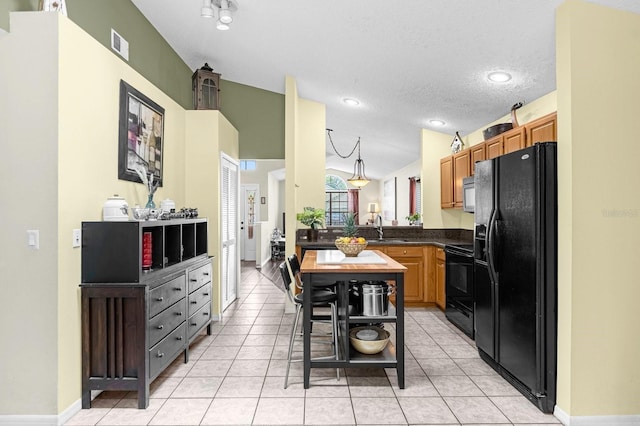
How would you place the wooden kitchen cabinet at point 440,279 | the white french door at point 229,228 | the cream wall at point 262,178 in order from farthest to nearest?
the cream wall at point 262,178
the white french door at point 229,228
the wooden kitchen cabinet at point 440,279

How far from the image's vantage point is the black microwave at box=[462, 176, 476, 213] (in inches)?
169

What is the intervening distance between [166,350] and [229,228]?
2.56m

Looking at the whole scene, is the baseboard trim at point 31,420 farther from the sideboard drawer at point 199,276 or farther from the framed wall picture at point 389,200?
the framed wall picture at point 389,200

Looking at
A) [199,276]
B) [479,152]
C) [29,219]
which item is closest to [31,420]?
[29,219]

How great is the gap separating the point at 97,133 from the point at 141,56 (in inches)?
55.2

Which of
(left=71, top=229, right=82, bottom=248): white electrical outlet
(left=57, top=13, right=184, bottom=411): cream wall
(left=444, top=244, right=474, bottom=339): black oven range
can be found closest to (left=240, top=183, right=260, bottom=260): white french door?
(left=444, top=244, right=474, bottom=339): black oven range

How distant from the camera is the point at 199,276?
3701 mm

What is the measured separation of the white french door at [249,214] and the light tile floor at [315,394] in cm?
686

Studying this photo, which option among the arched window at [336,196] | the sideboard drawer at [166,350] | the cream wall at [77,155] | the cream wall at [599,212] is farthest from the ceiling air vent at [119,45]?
the arched window at [336,196]

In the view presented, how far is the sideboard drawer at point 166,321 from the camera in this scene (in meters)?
2.67

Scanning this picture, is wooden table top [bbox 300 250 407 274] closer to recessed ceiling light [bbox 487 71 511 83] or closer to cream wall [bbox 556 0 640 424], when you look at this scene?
cream wall [bbox 556 0 640 424]

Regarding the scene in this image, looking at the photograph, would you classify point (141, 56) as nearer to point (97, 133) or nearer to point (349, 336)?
point (97, 133)

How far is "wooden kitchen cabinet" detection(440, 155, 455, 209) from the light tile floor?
1.98 m

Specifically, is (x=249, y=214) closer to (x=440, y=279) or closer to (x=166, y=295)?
(x=440, y=279)
